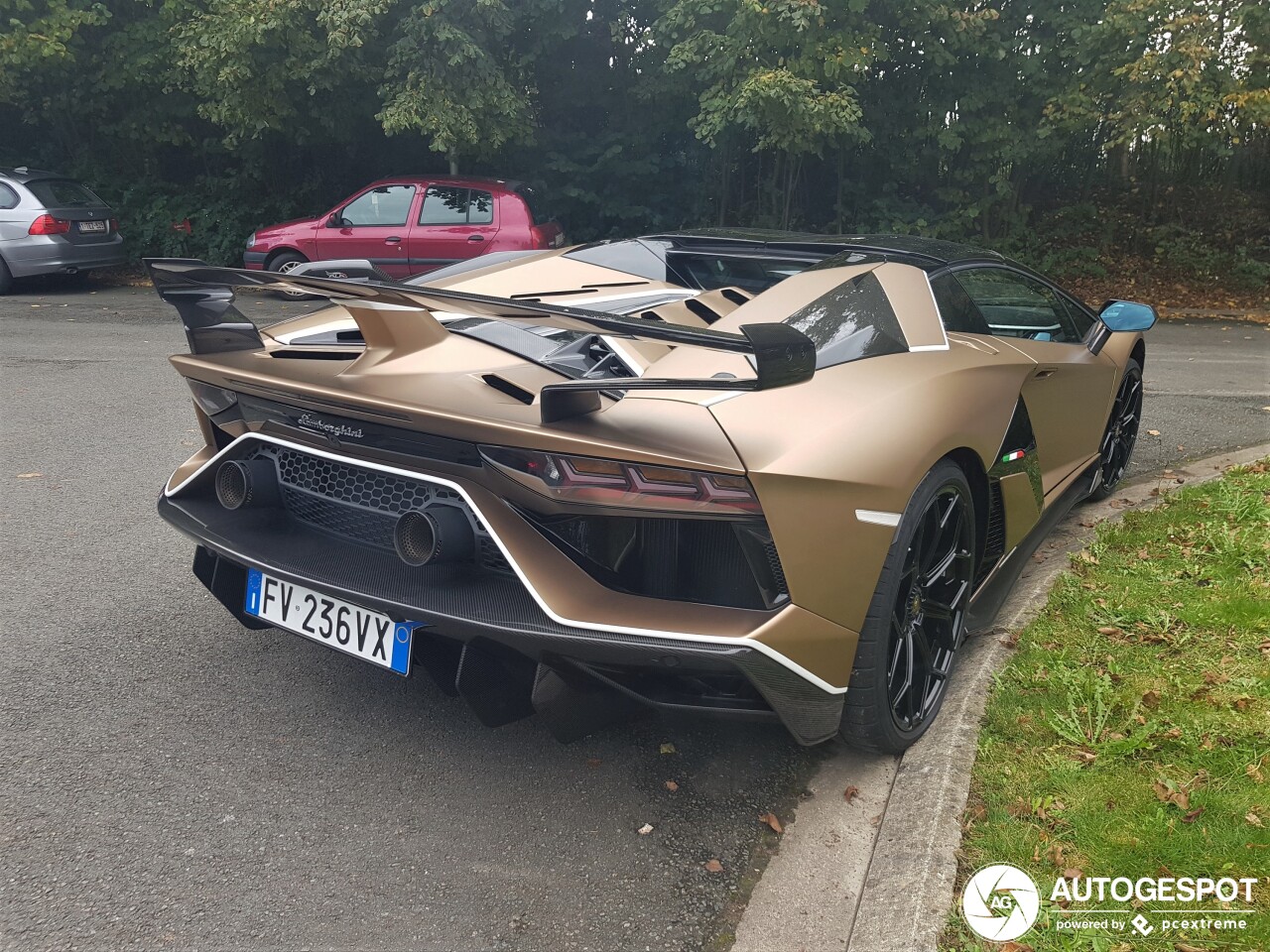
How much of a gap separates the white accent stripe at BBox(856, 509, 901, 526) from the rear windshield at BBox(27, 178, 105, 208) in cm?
1347

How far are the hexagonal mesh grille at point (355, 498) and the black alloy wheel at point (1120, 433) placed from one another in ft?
10.9

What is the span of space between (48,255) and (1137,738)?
13856mm

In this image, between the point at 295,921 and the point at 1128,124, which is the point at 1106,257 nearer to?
the point at 1128,124

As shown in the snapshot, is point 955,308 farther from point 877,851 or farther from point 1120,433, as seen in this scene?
point 1120,433

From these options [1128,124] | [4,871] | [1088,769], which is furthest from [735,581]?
[1128,124]

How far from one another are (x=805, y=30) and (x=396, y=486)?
38.1ft

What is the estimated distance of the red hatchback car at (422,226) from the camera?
12.4 metres

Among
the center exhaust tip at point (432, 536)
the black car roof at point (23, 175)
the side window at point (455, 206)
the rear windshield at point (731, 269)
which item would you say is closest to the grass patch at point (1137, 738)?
the center exhaust tip at point (432, 536)

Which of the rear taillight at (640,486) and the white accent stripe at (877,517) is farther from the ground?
the rear taillight at (640,486)

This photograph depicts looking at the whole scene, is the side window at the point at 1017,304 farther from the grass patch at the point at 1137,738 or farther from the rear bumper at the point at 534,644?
the rear bumper at the point at 534,644

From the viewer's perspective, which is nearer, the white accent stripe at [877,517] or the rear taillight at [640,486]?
the rear taillight at [640,486]

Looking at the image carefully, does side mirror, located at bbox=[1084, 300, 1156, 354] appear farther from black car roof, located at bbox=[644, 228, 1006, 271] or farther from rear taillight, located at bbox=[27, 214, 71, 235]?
rear taillight, located at bbox=[27, 214, 71, 235]

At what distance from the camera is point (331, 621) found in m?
2.61

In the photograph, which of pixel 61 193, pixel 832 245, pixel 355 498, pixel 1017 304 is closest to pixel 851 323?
pixel 832 245
